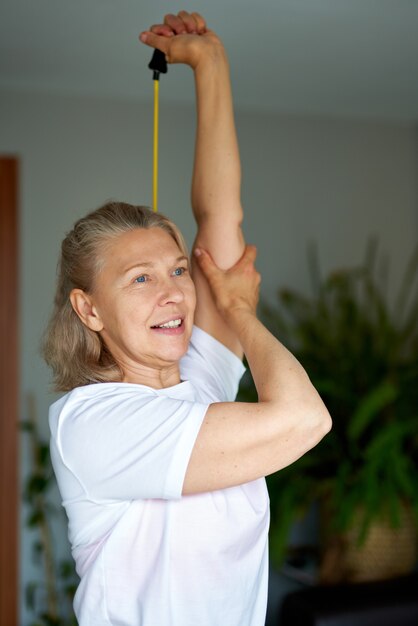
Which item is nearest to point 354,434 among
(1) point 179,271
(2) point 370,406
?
(2) point 370,406

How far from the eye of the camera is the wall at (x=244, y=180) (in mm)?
3248

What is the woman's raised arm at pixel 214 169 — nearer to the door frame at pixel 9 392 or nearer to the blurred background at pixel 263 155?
the blurred background at pixel 263 155

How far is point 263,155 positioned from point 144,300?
2407 millimetres

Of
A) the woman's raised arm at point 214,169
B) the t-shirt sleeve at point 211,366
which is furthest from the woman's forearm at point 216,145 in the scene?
the t-shirt sleeve at point 211,366

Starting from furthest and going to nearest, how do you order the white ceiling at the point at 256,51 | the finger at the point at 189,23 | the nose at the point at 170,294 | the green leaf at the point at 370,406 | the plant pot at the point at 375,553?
the plant pot at the point at 375,553
the green leaf at the point at 370,406
the white ceiling at the point at 256,51
the finger at the point at 189,23
the nose at the point at 170,294

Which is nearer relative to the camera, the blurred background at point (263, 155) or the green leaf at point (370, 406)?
the blurred background at point (263, 155)

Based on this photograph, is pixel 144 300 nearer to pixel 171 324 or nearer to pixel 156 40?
pixel 171 324

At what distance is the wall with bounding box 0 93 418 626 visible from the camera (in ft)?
10.7

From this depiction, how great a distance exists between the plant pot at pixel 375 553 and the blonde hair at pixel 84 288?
189cm

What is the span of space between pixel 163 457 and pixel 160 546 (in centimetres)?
17

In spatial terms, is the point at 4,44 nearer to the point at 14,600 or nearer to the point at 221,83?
the point at 221,83

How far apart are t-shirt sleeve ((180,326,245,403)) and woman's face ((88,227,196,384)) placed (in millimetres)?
136

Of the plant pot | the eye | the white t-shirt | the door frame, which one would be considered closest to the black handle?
A: the eye

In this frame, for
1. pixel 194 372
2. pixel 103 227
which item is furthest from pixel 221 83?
pixel 194 372
